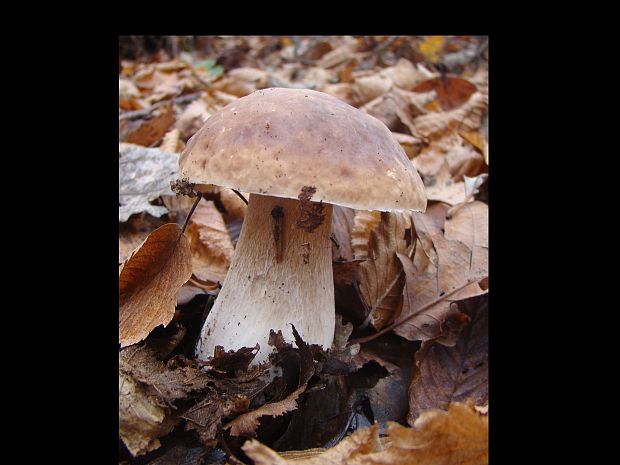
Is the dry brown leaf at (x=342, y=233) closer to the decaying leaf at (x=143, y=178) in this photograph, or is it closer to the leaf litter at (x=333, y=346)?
the leaf litter at (x=333, y=346)

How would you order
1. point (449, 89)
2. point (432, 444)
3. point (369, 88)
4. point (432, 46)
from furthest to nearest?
point (432, 46) < point (449, 89) < point (369, 88) < point (432, 444)


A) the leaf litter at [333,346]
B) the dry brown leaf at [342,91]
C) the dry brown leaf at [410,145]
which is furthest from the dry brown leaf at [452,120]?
the dry brown leaf at [342,91]

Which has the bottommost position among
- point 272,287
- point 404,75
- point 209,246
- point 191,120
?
point 209,246

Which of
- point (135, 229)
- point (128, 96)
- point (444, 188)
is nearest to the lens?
point (135, 229)

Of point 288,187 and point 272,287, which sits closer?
point 288,187

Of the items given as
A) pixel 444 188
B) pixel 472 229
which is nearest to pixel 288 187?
pixel 472 229

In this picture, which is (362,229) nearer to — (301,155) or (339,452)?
(301,155)
